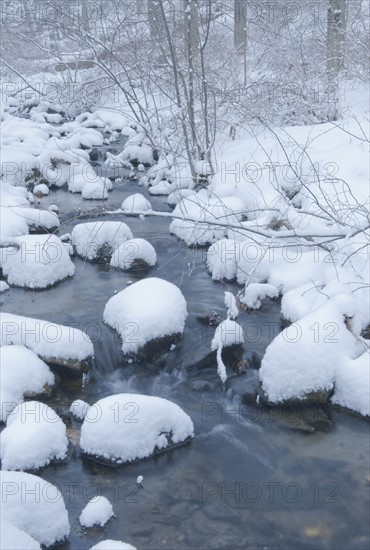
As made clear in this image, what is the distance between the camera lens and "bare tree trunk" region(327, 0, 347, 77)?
13867 mm

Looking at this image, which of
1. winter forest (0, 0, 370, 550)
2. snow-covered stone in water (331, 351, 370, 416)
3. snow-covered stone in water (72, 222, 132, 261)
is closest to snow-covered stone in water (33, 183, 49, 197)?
winter forest (0, 0, 370, 550)

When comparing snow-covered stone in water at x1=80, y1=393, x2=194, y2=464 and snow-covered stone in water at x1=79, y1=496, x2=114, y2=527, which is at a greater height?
snow-covered stone in water at x1=80, y1=393, x2=194, y2=464

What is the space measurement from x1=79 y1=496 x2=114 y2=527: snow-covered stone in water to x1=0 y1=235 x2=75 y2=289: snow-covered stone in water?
4.14 m

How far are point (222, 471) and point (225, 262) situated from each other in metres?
3.66

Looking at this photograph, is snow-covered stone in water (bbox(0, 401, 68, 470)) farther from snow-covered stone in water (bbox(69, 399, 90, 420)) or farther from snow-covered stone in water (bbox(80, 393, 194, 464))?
snow-covered stone in water (bbox(69, 399, 90, 420))

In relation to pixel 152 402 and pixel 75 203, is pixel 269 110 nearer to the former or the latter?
pixel 75 203

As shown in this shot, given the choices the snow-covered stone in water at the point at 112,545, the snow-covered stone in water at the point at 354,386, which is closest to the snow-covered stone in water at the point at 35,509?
the snow-covered stone in water at the point at 112,545

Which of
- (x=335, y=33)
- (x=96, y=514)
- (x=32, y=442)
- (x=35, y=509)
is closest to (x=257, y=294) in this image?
(x=32, y=442)

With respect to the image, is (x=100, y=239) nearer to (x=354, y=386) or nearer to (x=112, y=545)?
(x=354, y=386)

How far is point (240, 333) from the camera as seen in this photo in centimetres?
659

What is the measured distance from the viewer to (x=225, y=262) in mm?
8250

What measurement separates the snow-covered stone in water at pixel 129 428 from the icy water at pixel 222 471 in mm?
114

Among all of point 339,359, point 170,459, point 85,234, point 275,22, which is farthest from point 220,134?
point 170,459

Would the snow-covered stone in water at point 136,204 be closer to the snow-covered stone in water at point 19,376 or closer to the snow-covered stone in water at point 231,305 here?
the snow-covered stone in water at point 231,305
